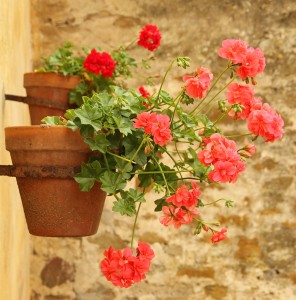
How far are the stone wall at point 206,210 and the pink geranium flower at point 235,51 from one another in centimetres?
171

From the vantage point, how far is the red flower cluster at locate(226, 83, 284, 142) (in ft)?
4.46

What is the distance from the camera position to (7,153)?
74.6 inches

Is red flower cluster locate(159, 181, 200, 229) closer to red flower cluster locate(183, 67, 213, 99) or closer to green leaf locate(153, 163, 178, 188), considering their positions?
green leaf locate(153, 163, 178, 188)

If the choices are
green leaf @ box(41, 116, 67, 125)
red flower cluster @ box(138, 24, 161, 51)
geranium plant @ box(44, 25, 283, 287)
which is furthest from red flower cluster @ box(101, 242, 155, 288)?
red flower cluster @ box(138, 24, 161, 51)

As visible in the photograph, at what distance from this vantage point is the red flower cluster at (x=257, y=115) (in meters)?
1.36

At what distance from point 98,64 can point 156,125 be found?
31.1 inches

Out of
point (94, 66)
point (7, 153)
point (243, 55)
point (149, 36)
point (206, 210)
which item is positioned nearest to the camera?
point (243, 55)

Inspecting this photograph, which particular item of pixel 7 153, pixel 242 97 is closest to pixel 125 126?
pixel 242 97

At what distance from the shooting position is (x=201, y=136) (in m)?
1.53

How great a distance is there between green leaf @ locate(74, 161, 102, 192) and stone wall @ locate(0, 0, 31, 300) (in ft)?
1.35

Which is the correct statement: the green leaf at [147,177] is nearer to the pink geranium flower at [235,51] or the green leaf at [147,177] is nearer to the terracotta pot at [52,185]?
the terracotta pot at [52,185]

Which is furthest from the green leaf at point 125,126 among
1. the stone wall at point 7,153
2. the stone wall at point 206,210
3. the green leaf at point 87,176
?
the stone wall at point 206,210

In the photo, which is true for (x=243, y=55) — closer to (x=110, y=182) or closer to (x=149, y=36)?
(x=110, y=182)

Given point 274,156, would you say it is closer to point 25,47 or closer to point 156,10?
point 156,10
